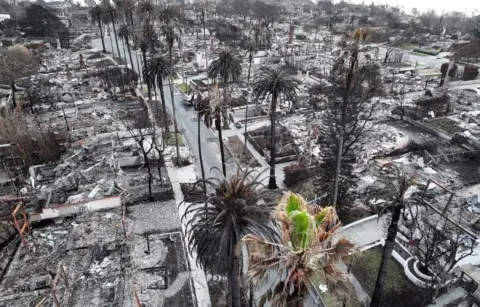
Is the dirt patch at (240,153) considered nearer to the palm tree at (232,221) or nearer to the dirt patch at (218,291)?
the dirt patch at (218,291)

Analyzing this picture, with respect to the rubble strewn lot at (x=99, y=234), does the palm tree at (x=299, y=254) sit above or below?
above

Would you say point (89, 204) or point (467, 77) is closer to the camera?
point (89, 204)

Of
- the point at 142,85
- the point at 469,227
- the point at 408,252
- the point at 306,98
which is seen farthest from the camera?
the point at 142,85

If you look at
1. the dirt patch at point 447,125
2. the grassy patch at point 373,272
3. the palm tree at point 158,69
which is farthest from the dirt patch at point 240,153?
the dirt patch at point 447,125

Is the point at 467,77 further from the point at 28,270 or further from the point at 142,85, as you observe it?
the point at 28,270

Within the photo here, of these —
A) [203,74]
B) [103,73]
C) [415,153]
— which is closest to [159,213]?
[415,153]
